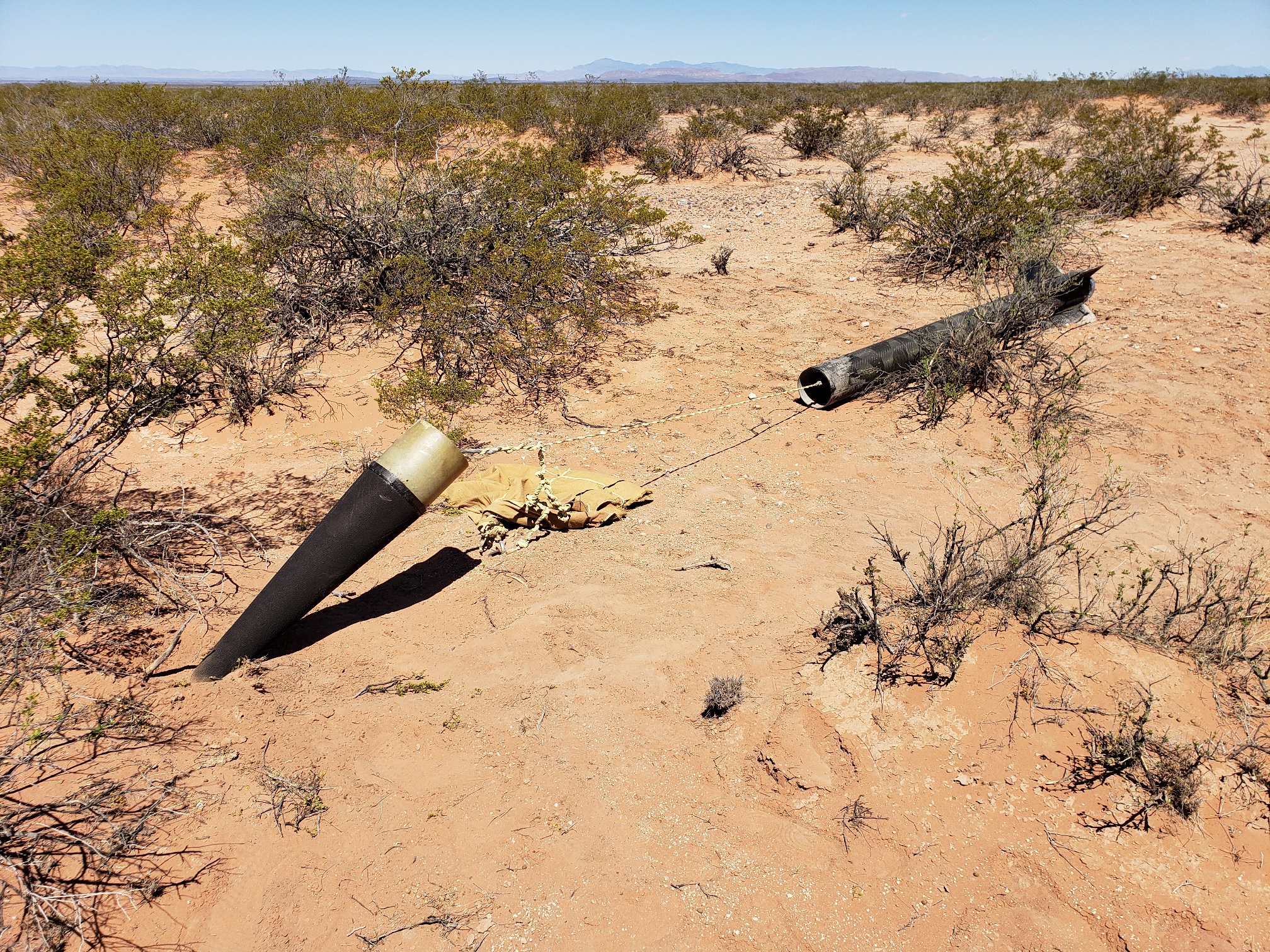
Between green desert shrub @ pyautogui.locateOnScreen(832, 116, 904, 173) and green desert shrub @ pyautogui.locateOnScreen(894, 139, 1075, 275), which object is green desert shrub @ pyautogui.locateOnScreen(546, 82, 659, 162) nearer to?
green desert shrub @ pyautogui.locateOnScreen(832, 116, 904, 173)

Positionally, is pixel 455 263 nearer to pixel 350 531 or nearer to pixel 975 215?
pixel 350 531

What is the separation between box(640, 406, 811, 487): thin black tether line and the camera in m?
5.06

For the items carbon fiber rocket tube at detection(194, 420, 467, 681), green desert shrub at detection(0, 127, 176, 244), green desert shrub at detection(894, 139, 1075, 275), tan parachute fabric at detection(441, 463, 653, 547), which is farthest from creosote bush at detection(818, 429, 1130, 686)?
green desert shrub at detection(0, 127, 176, 244)

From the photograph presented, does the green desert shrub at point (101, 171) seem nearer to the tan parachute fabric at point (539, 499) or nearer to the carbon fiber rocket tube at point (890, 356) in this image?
the tan parachute fabric at point (539, 499)

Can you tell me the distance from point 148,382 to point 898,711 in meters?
4.55

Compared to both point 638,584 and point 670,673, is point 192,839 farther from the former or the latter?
point 638,584

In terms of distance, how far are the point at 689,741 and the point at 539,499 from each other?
81.6 inches

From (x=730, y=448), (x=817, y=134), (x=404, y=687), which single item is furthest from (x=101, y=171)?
(x=817, y=134)

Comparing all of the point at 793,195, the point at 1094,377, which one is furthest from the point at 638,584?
the point at 793,195

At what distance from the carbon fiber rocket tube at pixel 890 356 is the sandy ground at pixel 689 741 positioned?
0.66 metres

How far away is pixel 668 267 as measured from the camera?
9.71 meters

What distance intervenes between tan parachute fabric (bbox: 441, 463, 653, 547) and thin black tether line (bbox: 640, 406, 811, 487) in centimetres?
31

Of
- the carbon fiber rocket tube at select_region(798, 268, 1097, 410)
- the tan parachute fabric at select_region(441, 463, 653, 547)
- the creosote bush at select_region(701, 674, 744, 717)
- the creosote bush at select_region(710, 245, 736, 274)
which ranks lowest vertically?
the creosote bush at select_region(701, 674, 744, 717)

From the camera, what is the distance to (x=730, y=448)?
17.8 feet
